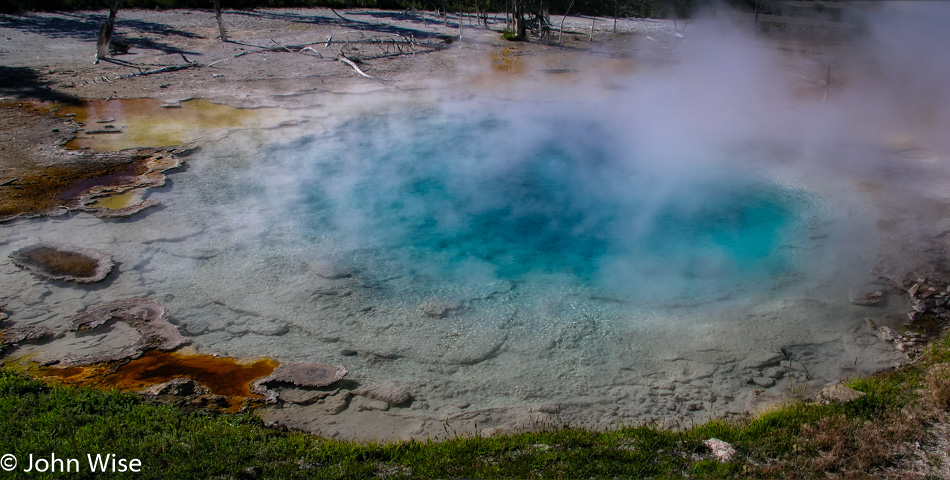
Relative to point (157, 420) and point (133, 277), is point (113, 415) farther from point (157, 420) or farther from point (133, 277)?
point (133, 277)

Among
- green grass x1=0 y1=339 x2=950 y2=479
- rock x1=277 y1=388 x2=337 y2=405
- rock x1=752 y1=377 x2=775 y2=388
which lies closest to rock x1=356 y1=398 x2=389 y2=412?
rock x1=277 y1=388 x2=337 y2=405

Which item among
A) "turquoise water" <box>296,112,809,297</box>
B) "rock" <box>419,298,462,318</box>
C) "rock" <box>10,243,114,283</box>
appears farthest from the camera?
"turquoise water" <box>296,112,809,297</box>

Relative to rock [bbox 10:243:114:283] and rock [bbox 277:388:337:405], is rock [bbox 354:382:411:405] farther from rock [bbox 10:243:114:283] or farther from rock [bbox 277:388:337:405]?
rock [bbox 10:243:114:283]

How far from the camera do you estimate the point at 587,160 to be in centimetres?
702

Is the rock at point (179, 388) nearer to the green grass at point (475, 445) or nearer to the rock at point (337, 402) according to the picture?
the green grass at point (475, 445)

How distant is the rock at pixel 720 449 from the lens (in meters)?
2.82

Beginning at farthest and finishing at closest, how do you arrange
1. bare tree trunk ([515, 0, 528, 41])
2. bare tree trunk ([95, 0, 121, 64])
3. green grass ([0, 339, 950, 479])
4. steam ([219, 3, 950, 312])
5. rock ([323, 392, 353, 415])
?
bare tree trunk ([515, 0, 528, 41]) < bare tree trunk ([95, 0, 121, 64]) < steam ([219, 3, 950, 312]) < rock ([323, 392, 353, 415]) < green grass ([0, 339, 950, 479])

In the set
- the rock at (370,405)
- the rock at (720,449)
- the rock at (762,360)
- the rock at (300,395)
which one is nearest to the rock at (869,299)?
the rock at (762,360)

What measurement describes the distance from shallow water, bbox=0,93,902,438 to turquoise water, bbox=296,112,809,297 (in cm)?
2

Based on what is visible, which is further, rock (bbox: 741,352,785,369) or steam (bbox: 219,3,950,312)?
steam (bbox: 219,3,950,312)

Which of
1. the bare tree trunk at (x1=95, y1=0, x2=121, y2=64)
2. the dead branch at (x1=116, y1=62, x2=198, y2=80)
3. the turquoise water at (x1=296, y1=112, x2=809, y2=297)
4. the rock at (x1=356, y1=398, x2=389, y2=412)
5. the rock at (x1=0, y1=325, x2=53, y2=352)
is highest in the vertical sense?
the bare tree trunk at (x1=95, y1=0, x2=121, y2=64)

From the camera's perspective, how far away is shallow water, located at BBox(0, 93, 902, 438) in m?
3.59

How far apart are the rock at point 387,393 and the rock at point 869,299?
10.1 feet

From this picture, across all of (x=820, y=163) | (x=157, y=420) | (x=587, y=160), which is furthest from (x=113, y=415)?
(x=820, y=163)
